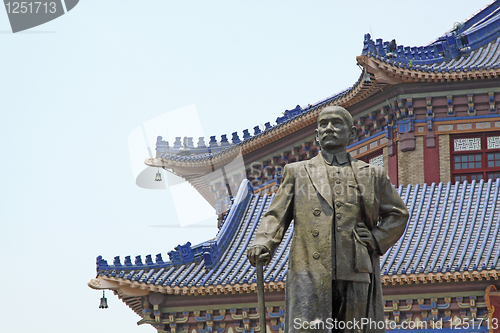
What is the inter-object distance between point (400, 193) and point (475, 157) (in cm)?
386

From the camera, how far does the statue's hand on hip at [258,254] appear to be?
25.4 ft

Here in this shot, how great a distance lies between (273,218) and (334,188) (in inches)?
21.7

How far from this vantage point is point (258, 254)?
25.3ft

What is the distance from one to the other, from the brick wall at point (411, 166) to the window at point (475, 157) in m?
0.85

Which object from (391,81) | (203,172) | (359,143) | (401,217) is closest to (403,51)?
(391,81)

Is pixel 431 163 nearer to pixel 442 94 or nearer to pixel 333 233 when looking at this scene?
pixel 442 94

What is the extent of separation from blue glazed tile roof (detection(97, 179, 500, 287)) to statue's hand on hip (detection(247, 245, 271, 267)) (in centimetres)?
1221

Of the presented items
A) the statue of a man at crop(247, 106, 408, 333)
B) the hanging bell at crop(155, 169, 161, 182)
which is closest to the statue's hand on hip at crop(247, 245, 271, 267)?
the statue of a man at crop(247, 106, 408, 333)

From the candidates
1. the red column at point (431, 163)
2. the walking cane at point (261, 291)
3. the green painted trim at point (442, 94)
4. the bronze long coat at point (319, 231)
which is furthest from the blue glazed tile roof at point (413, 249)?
the walking cane at point (261, 291)

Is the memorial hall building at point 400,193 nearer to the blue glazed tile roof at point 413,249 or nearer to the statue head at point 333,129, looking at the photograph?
the blue glazed tile roof at point 413,249

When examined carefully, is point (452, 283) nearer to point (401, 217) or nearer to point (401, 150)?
point (401, 150)

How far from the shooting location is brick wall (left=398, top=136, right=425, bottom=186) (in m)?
26.2

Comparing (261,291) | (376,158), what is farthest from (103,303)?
(261,291)

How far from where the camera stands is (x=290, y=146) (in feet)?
95.5
